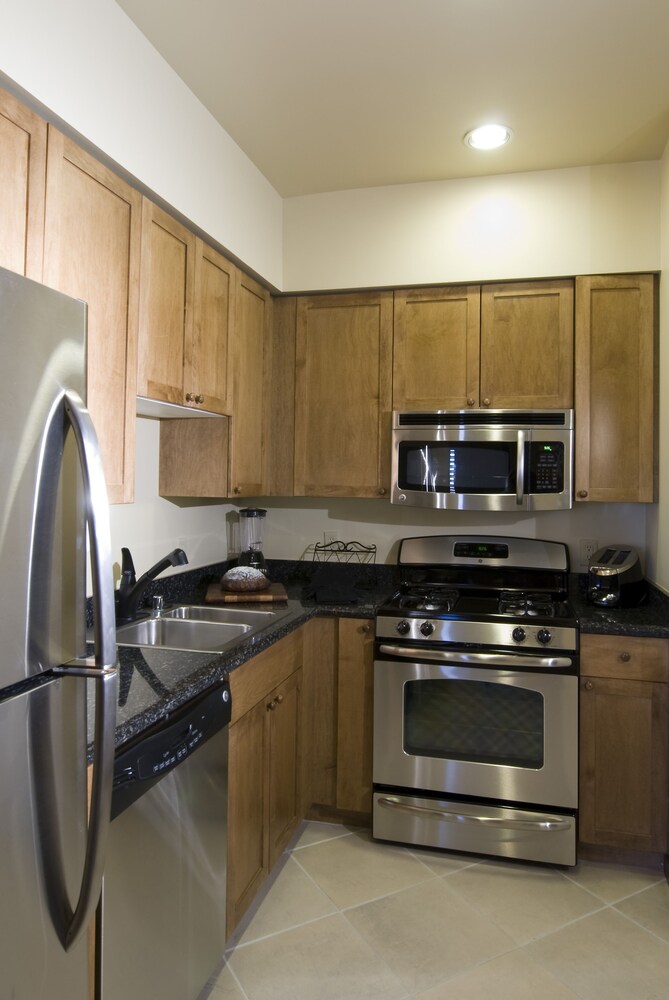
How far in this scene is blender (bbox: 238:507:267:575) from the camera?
3027 mm

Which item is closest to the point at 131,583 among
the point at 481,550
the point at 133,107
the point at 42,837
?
the point at 42,837

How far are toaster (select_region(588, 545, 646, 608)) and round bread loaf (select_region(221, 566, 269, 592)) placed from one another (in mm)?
1320

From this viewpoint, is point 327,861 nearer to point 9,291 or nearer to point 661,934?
point 661,934

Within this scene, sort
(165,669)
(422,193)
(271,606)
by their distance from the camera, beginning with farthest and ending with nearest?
(422,193)
(271,606)
(165,669)

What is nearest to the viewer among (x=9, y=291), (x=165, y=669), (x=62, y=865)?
(x=9, y=291)

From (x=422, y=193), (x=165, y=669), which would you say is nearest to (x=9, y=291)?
(x=165, y=669)

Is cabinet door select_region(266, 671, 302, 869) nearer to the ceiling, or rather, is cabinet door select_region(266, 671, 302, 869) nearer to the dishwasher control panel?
the dishwasher control panel

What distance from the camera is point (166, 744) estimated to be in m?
1.46

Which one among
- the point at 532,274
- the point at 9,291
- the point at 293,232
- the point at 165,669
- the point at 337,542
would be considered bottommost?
the point at 165,669

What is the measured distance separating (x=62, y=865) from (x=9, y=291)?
0.83 metres

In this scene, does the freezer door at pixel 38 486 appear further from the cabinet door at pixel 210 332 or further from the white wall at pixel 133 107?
the cabinet door at pixel 210 332

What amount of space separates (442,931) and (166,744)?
4.03ft

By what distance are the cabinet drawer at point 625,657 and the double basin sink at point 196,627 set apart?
43.7 inches

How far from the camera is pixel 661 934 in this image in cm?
205
